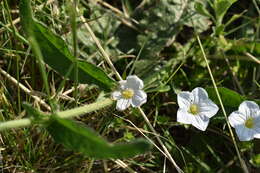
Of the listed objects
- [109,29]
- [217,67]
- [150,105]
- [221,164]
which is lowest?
[221,164]

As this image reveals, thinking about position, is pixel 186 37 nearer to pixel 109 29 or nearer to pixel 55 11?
pixel 109 29

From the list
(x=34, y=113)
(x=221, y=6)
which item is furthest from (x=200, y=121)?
(x=34, y=113)

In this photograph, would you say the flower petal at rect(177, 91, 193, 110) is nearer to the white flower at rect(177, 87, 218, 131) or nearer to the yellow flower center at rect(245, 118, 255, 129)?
the white flower at rect(177, 87, 218, 131)

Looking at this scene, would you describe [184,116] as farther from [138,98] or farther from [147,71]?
[147,71]

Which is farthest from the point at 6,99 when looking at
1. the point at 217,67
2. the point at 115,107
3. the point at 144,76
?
the point at 217,67

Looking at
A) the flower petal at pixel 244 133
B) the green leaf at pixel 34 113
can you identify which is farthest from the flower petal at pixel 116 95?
the flower petal at pixel 244 133

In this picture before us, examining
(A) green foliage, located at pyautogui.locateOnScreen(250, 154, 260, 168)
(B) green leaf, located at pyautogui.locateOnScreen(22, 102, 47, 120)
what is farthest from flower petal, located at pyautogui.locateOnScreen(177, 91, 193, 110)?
(B) green leaf, located at pyautogui.locateOnScreen(22, 102, 47, 120)
